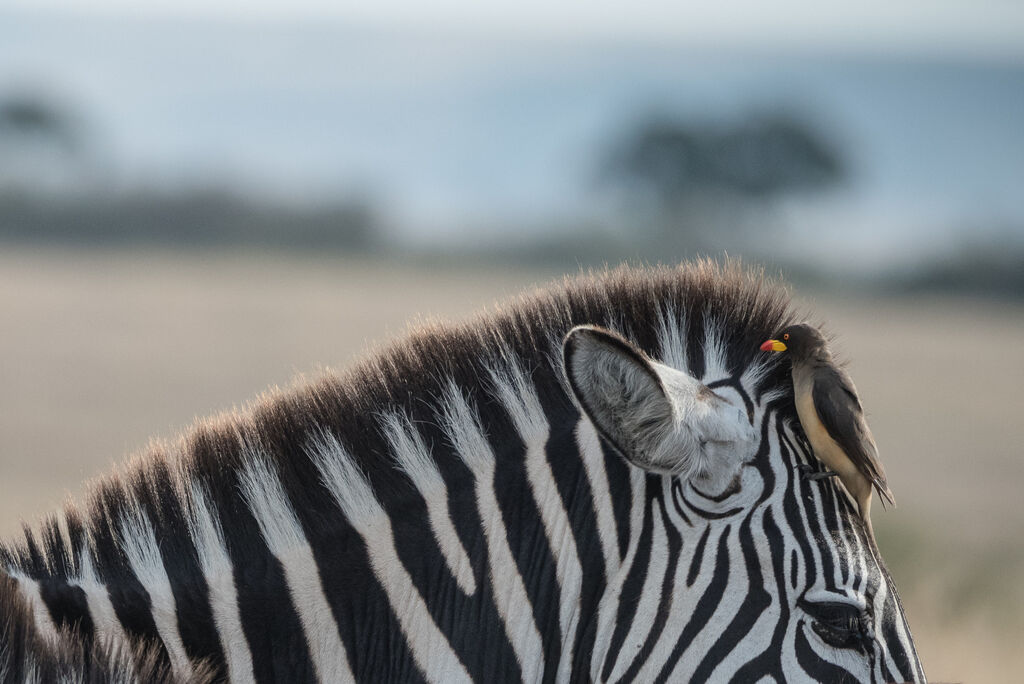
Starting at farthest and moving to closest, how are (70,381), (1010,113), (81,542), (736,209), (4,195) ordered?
(1010,113) < (736,209) < (4,195) < (70,381) < (81,542)

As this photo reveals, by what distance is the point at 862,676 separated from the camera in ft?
8.73

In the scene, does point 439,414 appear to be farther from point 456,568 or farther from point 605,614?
point 605,614

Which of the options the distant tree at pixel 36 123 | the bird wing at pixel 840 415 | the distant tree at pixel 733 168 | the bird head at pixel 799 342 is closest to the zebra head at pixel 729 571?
the bird wing at pixel 840 415

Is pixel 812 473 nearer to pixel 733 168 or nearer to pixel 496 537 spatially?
pixel 496 537

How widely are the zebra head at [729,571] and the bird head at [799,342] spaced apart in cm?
27

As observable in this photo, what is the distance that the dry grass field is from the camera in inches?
509

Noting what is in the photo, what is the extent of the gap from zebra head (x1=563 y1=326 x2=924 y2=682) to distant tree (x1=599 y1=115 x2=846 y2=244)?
5615cm

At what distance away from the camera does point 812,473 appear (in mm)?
2787

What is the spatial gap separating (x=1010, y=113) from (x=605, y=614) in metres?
131

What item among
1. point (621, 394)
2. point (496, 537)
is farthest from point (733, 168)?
point (621, 394)

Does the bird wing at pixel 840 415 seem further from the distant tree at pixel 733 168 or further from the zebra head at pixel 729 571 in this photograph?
the distant tree at pixel 733 168

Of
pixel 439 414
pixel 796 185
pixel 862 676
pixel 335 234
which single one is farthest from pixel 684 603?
pixel 796 185

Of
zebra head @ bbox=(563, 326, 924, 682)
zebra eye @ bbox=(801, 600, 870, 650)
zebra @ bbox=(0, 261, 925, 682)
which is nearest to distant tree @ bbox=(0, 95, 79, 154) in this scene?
zebra @ bbox=(0, 261, 925, 682)

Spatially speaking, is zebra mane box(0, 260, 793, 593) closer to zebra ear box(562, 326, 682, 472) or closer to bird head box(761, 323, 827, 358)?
bird head box(761, 323, 827, 358)
